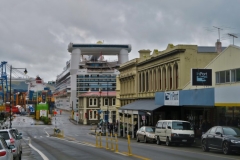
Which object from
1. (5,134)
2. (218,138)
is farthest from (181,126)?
(5,134)

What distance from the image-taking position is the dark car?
902 inches

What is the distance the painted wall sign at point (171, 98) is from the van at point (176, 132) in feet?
15.7

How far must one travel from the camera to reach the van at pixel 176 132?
103 feet

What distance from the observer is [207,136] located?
83.6ft

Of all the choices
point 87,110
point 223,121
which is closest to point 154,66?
point 223,121

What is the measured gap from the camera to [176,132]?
31.6 metres

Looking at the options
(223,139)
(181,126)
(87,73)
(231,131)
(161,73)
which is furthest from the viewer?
(87,73)

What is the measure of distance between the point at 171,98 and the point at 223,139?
1616 cm

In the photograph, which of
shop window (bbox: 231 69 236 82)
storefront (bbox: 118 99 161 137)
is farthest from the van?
storefront (bbox: 118 99 161 137)

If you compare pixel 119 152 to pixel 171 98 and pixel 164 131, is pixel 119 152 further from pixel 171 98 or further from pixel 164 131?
pixel 171 98

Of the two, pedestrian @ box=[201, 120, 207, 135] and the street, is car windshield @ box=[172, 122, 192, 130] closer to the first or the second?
the street

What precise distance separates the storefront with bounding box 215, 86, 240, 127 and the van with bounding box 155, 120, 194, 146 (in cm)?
293

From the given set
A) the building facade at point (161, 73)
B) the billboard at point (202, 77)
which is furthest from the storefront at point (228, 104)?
the building facade at point (161, 73)

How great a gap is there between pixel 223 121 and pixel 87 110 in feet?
260
